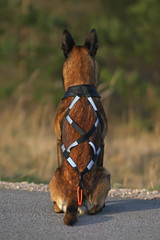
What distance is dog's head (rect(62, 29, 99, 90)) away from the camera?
4.95 m

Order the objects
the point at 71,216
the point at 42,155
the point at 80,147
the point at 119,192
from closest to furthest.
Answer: the point at 71,216 < the point at 80,147 < the point at 119,192 < the point at 42,155

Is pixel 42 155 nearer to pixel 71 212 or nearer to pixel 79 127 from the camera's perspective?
pixel 79 127

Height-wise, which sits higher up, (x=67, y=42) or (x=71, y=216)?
(x=67, y=42)

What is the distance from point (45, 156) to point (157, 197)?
4601mm

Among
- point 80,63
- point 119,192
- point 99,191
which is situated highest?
point 80,63

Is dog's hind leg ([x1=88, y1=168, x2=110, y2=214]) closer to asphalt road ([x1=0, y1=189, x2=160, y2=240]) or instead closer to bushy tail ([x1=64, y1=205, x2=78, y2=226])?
asphalt road ([x1=0, y1=189, x2=160, y2=240])

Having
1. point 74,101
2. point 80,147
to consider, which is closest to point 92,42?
point 74,101

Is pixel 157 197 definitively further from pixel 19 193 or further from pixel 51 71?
pixel 51 71

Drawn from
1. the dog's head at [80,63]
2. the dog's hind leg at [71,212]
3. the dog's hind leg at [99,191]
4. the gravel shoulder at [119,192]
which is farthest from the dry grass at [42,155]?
the dog's hind leg at [71,212]

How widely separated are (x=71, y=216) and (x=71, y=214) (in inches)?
1.1

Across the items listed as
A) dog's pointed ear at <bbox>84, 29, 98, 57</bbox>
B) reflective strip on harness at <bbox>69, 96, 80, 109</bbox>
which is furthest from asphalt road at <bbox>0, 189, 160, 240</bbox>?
dog's pointed ear at <bbox>84, 29, 98, 57</bbox>

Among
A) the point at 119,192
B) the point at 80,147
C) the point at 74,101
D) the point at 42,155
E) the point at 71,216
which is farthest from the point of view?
the point at 42,155

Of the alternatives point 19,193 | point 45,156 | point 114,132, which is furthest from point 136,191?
point 114,132

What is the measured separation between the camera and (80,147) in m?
4.68
